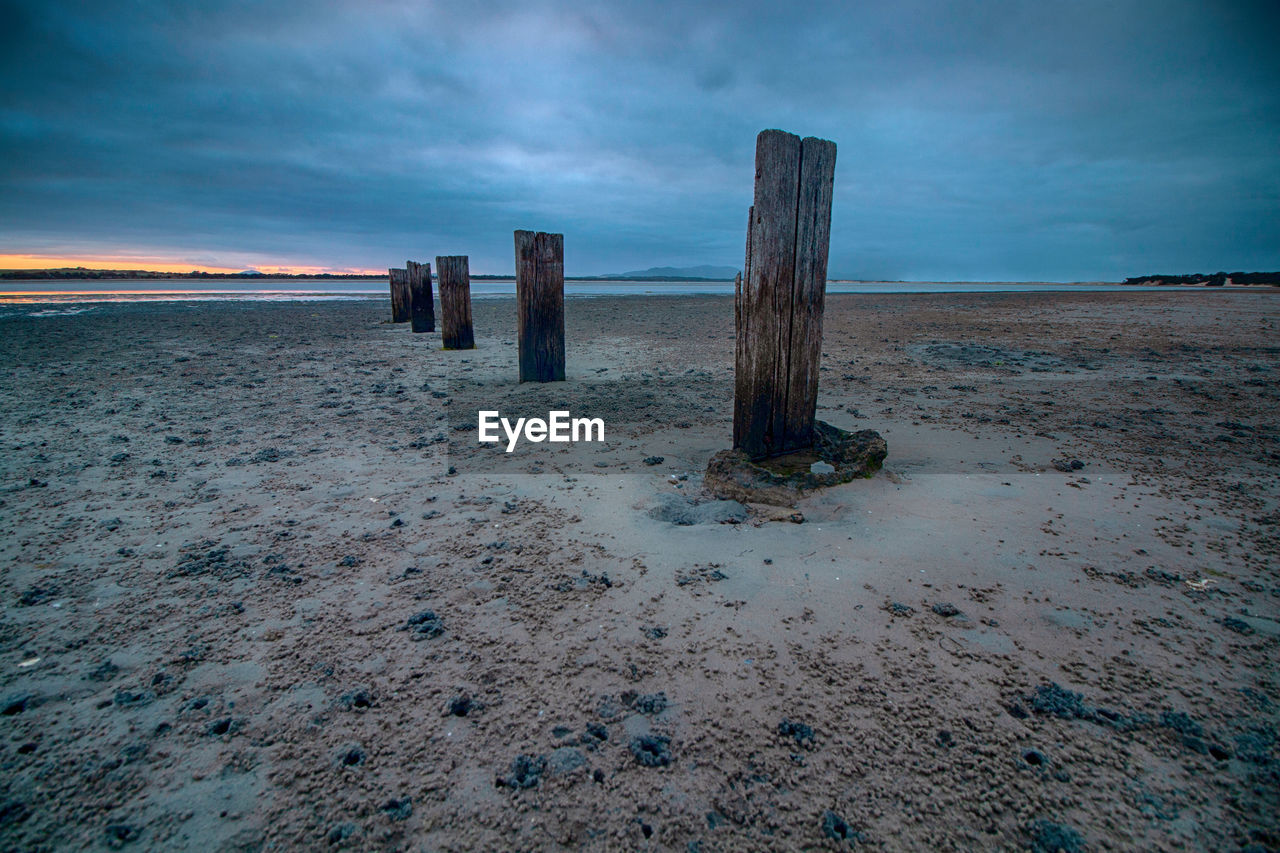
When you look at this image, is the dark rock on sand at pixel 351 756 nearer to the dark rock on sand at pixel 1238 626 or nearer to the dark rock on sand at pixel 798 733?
the dark rock on sand at pixel 798 733

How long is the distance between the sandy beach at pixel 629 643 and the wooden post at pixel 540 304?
2.74 metres

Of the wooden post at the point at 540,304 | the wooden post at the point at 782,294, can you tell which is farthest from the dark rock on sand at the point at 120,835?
the wooden post at the point at 540,304

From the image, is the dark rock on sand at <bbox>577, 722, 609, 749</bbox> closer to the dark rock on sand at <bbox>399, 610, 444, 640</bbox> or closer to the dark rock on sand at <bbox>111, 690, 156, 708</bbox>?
the dark rock on sand at <bbox>399, 610, 444, 640</bbox>

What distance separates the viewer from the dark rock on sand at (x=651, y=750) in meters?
1.81

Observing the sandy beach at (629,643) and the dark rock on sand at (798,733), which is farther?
the dark rock on sand at (798,733)

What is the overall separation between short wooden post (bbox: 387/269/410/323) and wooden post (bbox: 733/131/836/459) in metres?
13.7

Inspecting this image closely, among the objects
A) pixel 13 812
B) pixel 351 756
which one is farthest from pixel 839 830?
pixel 13 812

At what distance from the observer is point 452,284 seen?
1108cm

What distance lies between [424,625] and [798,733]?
1564mm

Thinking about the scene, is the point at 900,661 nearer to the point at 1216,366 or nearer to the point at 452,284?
the point at 1216,366

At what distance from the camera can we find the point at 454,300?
1113 centimetres

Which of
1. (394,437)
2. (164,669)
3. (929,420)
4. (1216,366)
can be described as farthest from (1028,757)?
(1216,366)

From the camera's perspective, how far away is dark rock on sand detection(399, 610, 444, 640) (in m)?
2.46

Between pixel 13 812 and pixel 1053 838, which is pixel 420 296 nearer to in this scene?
pixel 13 812
